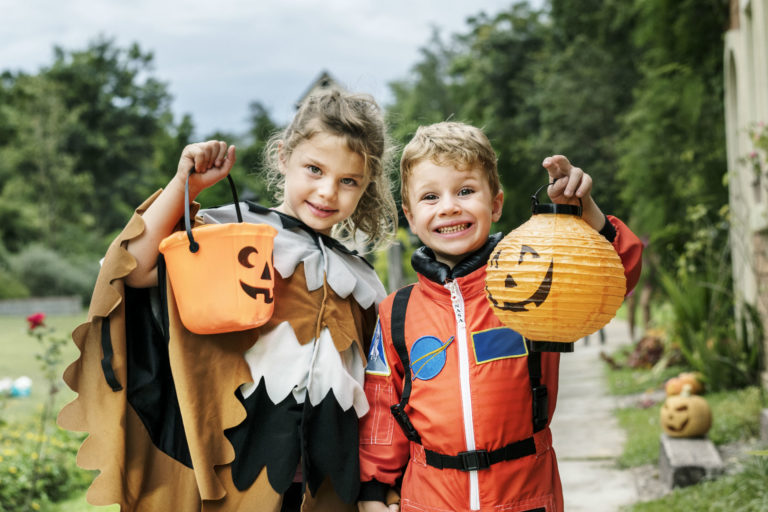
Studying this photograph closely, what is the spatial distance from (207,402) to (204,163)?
0.63 meters

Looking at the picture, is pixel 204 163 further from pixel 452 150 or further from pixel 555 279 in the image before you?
pixel 555 279

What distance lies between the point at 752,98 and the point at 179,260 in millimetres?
6178

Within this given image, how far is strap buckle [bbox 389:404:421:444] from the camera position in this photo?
200cm

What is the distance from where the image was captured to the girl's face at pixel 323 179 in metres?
2.15

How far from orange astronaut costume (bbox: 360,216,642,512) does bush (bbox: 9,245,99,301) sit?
25856 millimetres

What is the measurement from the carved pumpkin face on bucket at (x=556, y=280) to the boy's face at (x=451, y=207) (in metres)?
0.36

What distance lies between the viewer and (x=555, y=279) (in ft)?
5.06

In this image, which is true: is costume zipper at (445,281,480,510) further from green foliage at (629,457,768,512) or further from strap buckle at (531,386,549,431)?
green foliage at (629,457,768,512)

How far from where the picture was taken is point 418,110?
49.0 m

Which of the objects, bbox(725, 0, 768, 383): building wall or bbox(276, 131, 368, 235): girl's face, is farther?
bbox(725, 0, 768, 383): building wall

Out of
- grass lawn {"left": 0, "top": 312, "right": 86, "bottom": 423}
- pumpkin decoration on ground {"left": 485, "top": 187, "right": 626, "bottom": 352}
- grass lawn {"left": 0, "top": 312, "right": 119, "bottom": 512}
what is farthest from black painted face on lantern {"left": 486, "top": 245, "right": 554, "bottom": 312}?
grass lawn {"left": 0, "top": 312, "right": 86, "bottom": 423}

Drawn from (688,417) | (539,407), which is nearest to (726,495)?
(688,417)

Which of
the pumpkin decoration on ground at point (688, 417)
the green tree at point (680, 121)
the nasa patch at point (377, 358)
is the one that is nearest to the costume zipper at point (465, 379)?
the nasa patch at point (377, 358)

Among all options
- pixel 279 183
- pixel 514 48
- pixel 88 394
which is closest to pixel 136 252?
pixel 88 394
